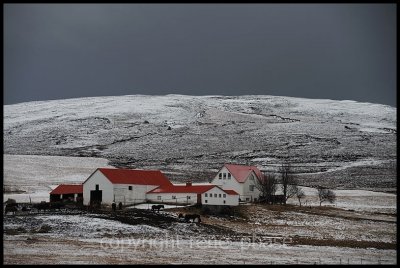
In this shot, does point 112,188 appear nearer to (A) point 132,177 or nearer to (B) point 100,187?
(B) point 100,187

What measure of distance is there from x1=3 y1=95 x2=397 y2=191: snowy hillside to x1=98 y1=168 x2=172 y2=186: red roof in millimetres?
20238

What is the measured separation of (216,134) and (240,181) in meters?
59.8

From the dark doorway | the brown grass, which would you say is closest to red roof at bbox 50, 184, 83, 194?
the dark doorway

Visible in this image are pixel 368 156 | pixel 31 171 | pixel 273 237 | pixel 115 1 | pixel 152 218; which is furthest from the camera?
pixel 368 156

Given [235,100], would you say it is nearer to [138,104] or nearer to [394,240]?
[138,104]

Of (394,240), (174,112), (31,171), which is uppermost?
(174,112)

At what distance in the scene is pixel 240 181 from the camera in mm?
68625

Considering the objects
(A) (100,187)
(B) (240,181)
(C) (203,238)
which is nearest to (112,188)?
(A) (100,187)

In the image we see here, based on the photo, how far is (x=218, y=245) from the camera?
38.6m

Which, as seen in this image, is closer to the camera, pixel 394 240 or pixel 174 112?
pixel 394 240

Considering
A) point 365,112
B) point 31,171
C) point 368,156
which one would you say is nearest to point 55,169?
point 31,171

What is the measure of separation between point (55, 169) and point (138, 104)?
76019mm

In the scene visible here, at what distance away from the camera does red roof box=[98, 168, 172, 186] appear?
6350cm

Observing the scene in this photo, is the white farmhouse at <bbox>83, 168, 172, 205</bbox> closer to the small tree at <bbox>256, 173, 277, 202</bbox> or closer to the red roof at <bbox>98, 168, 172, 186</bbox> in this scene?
the red roof at <bbox>98, 168, 172, 186</bbox>
